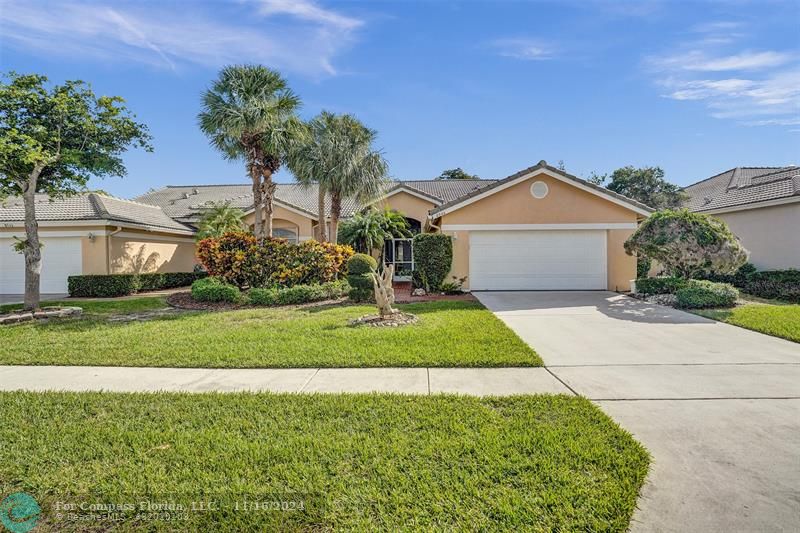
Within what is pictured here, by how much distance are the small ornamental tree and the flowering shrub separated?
10503 millimetres

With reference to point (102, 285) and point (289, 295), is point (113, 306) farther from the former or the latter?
point (289, 295)

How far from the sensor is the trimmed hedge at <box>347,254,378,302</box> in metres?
12.1

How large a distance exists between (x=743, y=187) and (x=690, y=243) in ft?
33.8

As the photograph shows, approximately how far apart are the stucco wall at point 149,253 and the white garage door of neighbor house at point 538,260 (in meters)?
14.9

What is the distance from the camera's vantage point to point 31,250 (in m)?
10.6

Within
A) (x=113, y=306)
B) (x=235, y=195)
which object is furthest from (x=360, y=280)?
(x=235, y=195)

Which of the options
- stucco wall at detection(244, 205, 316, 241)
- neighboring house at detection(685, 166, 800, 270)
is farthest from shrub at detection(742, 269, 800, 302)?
stucco wall at detection(244, 205, 316, 241)

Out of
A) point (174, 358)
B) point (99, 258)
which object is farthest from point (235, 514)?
point (99, 258)

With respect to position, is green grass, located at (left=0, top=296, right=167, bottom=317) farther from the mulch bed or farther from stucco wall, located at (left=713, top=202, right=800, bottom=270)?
stucco wall, located at (left=713, top=202, right=800, bottom=270)

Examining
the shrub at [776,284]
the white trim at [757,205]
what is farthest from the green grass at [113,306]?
the white trim at [757,205]

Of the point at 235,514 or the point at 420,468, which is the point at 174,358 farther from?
the point at 420,468

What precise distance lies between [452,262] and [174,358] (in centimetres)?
983

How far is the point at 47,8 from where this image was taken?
25.8ft

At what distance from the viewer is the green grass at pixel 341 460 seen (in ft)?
8.13
